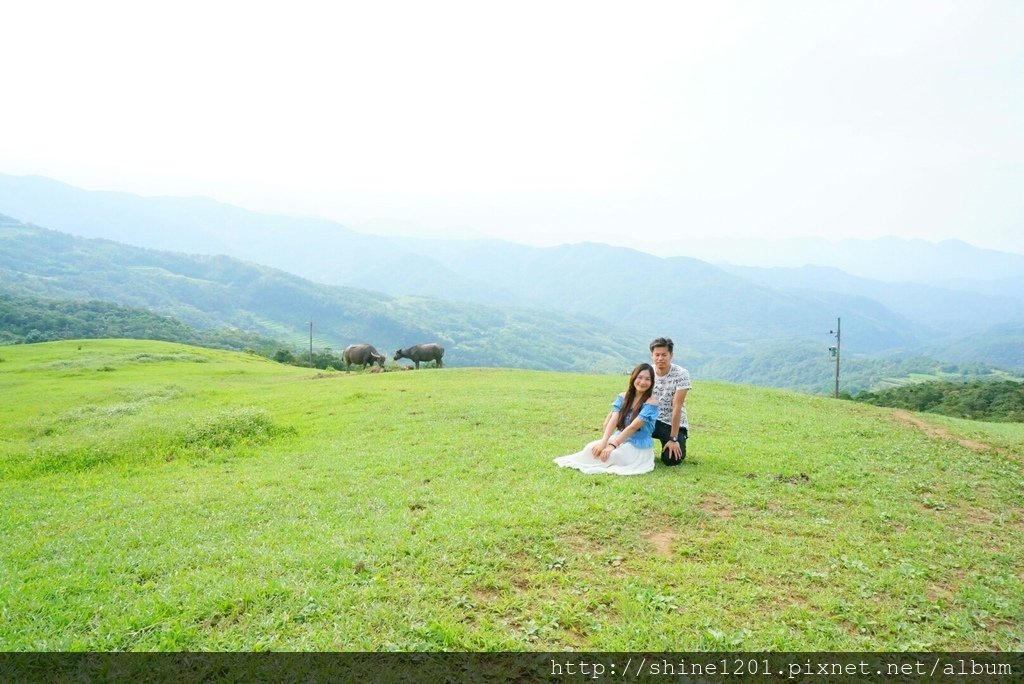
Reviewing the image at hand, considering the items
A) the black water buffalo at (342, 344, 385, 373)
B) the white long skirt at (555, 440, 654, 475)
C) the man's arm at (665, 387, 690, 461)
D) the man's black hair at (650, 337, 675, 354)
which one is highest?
the man's black hair at (650, 337, 675, 354)

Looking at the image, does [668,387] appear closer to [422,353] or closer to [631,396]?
[631,396]

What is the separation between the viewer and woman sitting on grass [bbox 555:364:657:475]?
995cm

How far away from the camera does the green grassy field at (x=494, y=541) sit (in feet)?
17.5

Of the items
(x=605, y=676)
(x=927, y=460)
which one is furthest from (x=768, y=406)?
(x=605, y=676)

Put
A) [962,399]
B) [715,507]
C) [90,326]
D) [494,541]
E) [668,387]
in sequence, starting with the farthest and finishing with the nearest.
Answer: [90,326] < [962,399] < [668,387] < [715,507] < [494,541]

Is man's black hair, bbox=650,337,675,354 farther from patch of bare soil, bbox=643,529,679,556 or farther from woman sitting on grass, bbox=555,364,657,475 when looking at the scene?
patch of bare soil, bbox=643,529,679,556

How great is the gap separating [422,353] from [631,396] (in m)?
30.3

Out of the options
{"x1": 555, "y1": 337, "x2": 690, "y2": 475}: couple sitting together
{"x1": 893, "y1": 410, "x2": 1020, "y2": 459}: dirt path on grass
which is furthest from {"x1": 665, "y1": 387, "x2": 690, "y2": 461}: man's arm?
{"x1": 893, "y1": 410, "x2": 1020, "y2": 459}: dirt path on grass

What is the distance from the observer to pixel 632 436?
1011 centimetres

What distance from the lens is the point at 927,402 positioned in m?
50.7

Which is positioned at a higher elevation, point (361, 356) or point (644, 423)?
point (644, 423)

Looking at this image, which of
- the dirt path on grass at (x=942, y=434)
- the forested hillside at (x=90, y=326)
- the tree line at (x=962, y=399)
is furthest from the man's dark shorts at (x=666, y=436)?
the forested hillside at (x=90, y=326)

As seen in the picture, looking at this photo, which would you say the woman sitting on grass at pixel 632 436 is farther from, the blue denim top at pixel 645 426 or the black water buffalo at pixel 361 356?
the black water buffalo at pixel 361 356

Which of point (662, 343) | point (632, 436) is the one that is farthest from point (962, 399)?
point (632, 436)
